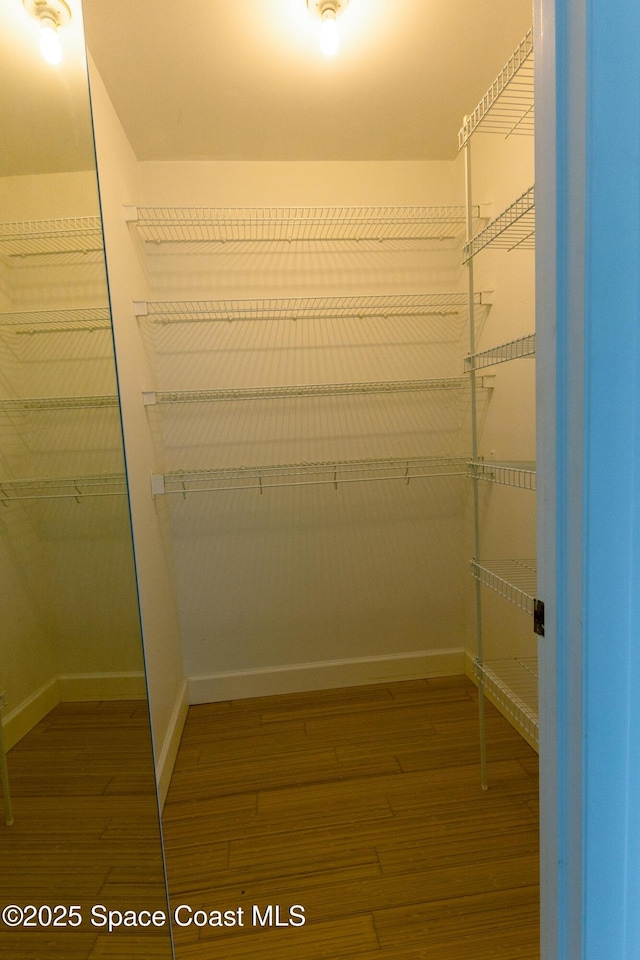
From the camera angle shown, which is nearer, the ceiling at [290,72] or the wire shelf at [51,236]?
the wire shelf at [51,236]

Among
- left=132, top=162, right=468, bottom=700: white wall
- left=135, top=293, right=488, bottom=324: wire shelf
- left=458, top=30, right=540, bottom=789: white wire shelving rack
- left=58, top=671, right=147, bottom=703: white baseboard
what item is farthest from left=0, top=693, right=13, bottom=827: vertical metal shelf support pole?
left=135, top=293, right=488, bottom=324: wire shelf

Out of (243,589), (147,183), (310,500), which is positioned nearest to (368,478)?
(310,500)

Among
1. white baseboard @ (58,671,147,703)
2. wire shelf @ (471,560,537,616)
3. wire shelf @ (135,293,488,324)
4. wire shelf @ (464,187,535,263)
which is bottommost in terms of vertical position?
wire shelf @ (471,560,537,616)

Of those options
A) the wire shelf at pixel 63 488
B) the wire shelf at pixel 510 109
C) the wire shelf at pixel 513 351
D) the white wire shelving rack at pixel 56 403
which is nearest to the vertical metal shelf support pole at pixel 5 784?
the wire shelf at pixel 63 488

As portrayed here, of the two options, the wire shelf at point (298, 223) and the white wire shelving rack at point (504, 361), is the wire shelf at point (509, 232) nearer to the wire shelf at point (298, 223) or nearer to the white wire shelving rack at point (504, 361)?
the white wire shelving rack at point (504, 361)

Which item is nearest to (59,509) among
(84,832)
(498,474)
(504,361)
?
(84,832)

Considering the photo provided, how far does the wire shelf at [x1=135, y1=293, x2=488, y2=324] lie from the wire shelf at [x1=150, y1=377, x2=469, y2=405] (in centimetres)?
33

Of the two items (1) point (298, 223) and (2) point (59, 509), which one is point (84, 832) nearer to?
(2) point (59, 509)

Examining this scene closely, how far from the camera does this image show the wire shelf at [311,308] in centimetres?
233

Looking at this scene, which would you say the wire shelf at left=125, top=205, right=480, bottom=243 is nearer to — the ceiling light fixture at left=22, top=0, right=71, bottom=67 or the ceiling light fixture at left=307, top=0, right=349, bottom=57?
the ceiling light fixture at left=307, top=0, right=349, bottom=57

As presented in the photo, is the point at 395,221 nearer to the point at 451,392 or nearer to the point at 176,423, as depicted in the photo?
the point at 451,392

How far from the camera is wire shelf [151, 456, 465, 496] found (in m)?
2.42

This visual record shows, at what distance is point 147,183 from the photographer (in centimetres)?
226

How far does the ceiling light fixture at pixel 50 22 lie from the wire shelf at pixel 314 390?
1.38 metres
